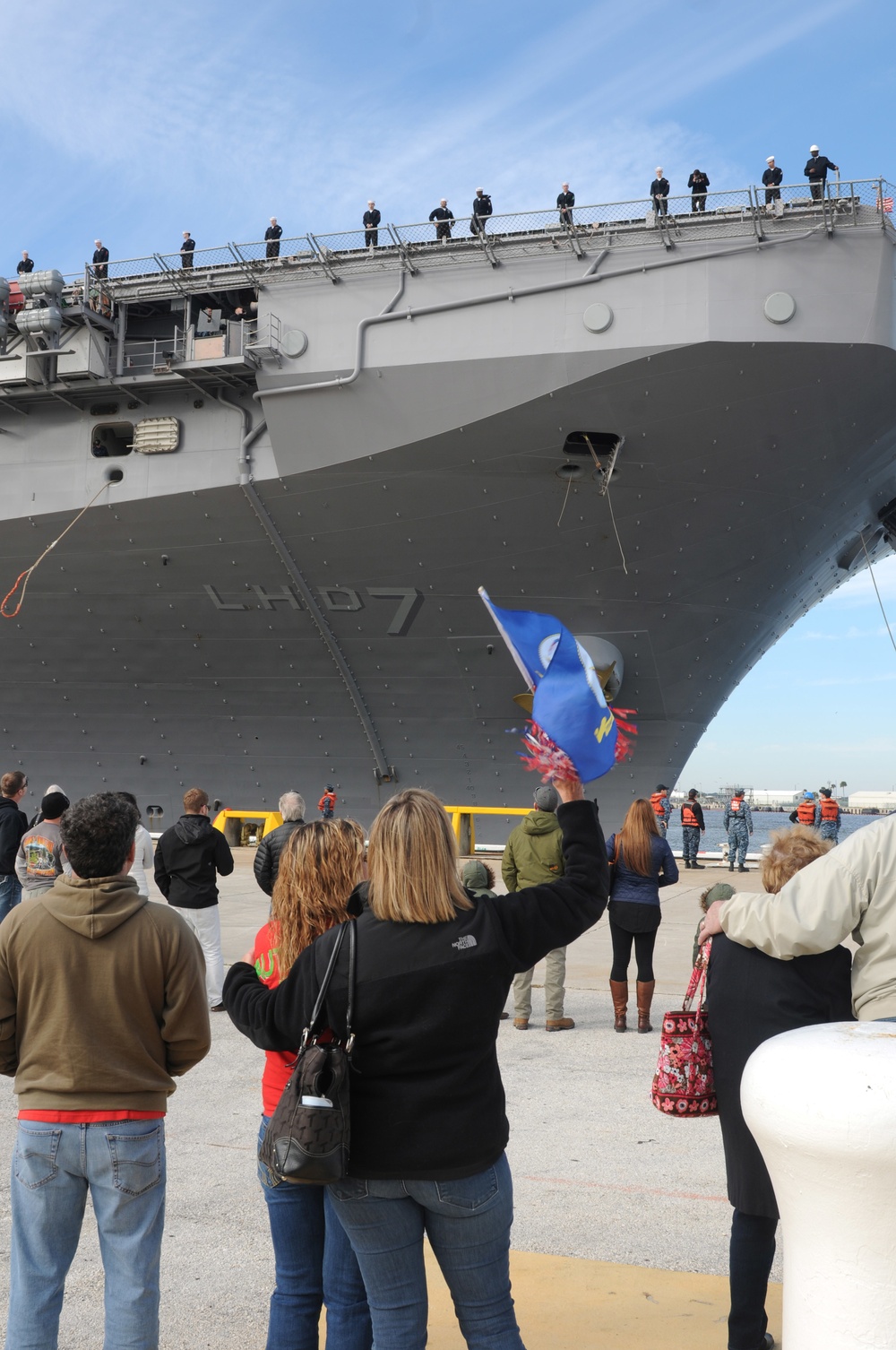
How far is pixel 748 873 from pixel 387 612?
23.7 ft

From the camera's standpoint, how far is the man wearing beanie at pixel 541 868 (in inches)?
281

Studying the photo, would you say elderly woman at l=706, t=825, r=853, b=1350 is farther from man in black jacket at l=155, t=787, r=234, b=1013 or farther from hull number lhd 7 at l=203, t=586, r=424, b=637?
hull number lhd 7 at l=203, t=586, r=424, b=637

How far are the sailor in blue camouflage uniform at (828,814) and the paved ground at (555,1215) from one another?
12087 millimetres

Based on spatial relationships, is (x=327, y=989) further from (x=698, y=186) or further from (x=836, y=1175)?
(x=698, y=186)

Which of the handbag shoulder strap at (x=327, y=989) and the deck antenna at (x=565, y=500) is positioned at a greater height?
the deck antenna at (x=565, y=500)

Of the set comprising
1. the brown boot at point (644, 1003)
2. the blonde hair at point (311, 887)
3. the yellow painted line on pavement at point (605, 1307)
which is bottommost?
the yellow painted line on pavement at point (605, 1307)

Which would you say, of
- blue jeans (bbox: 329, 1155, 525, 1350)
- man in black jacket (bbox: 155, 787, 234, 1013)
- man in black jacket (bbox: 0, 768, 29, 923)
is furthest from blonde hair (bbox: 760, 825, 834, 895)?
man in black jacket (bbox: 0, 768, 29, 923)

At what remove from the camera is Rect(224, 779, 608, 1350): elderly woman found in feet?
7.67

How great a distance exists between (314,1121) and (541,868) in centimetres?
501

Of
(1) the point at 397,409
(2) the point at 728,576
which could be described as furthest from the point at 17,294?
(2) the point at 728,576

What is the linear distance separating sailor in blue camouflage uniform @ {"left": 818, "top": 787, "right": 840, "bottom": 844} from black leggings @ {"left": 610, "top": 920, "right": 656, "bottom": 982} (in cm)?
1155

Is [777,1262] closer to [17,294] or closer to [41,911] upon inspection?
[41,911]

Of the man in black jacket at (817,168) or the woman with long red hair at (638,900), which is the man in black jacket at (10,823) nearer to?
the woman with long red hair at (638,900)

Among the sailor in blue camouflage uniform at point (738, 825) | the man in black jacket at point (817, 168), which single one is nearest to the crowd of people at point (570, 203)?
the man in black jacket at point (817, 168)
